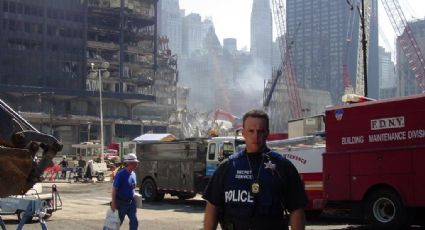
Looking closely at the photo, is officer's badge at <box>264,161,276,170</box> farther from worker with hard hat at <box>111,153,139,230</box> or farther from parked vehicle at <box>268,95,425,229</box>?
parked vehicle at <box>268,95,425,229</box>

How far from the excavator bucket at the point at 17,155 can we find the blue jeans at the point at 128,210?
4.40m

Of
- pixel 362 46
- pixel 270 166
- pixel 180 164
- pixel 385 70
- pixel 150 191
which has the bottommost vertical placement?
pixel 150 191

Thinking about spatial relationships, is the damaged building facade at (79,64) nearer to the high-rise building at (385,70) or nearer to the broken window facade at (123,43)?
the broken window facade at (123,43)

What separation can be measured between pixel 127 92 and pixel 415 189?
10524 centimetres

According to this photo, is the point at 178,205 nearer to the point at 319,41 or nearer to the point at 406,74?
the point at 406,74

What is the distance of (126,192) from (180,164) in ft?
38.7

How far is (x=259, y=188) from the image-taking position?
4.04 meters

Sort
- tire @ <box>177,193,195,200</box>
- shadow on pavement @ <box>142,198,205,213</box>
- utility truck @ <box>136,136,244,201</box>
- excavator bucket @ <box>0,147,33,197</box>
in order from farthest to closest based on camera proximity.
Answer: tire @ <box>177,193,195,200</box> < utility truck @ <box>136,136,244,201</box> < shadow on pavement @ <box>142,198,205,213</box> < excavator bucket @ <box>0,147,33,197</box>

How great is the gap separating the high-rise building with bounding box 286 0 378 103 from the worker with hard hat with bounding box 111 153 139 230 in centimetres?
13921

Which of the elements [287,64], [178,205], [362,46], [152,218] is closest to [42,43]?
[287,64]

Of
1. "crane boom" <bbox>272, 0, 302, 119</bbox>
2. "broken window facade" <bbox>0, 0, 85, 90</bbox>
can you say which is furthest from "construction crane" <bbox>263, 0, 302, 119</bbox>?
"broken window facade" <bbox>0, 0, 85, 90</bbox>

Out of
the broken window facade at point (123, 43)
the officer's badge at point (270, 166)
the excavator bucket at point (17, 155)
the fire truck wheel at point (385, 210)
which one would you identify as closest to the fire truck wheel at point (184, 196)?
the fire truck wheel at point (385, 210)

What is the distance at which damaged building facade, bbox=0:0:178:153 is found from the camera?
100375 mm

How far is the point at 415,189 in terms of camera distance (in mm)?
11562
